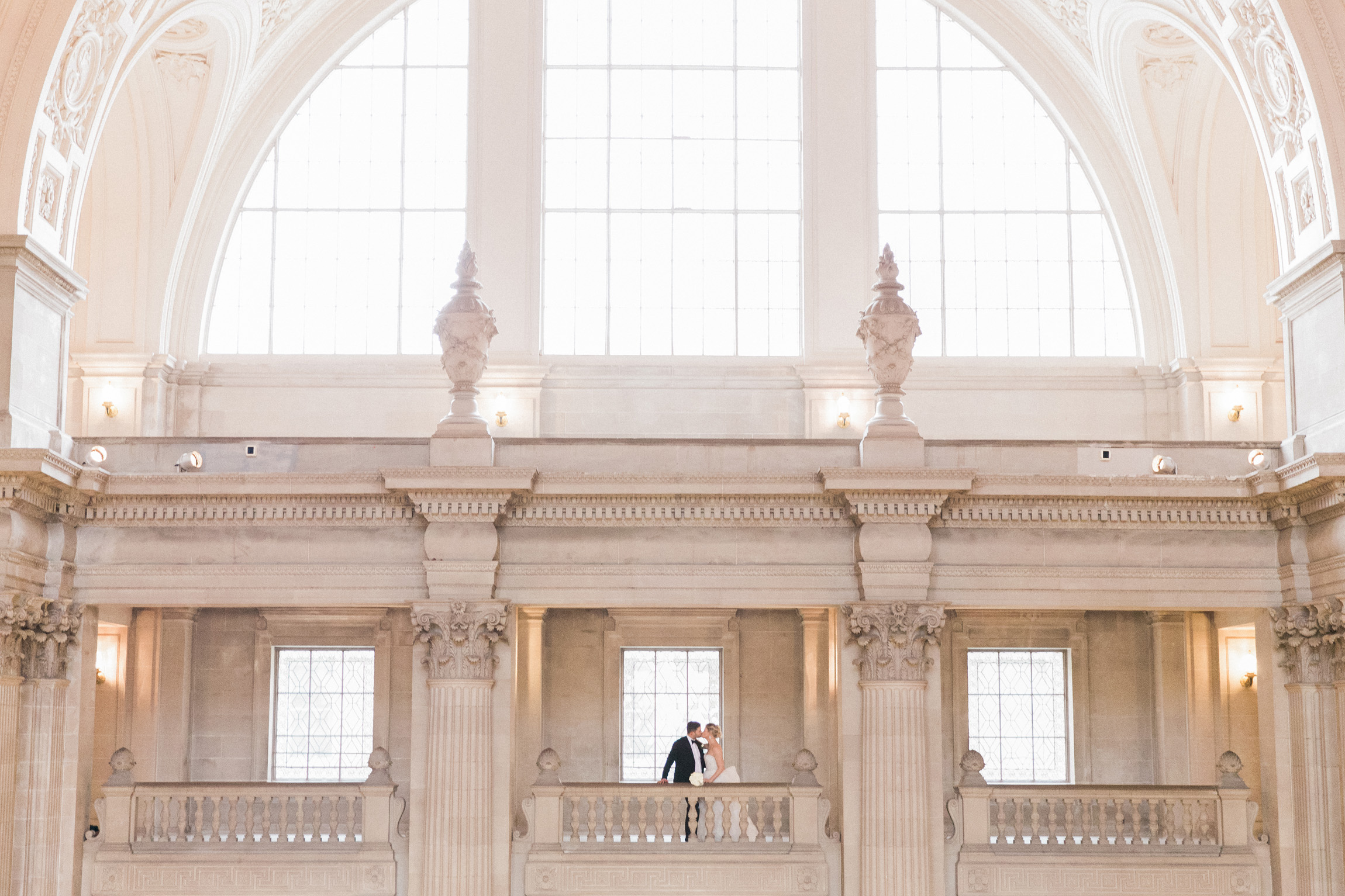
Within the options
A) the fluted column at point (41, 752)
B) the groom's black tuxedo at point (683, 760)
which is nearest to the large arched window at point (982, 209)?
the groom's black tuxedo at point (683, 760)

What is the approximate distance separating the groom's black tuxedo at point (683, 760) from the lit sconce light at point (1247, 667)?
8.43m

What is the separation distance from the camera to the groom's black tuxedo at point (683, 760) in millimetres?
19125

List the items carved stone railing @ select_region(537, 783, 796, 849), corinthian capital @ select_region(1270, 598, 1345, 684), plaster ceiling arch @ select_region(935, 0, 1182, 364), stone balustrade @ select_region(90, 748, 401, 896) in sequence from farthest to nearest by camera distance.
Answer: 1. plaster ceiling arch @ select_region(935, 0, 1182, 364)
2. carved stone railing @ select_region(537, 783, 796, 849)
3. stone balustrade @ select_region(90, 748, 401, 896)
4. corinthian capital @ select_region(1270, 598, 1345, 684)

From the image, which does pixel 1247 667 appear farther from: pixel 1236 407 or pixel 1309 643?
pixel 1236 407

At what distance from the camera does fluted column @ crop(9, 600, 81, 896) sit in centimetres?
1722

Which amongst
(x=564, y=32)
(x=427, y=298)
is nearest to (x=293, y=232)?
(x=427, y=298)

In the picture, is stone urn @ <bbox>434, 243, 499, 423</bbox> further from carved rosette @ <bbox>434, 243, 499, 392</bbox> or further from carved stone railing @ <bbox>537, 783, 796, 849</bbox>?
carved stone railing @ <bbox>537, 783, 796, 849</bbox>

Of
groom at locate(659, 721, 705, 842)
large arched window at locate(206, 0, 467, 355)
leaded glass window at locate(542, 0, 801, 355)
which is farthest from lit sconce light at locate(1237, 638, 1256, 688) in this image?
large arched window at locate(206, 0, 467, 355)

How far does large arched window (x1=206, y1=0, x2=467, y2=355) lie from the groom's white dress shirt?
10.0 metres

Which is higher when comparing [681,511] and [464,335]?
[464,335]

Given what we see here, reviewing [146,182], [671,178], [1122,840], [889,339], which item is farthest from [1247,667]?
[146,182]

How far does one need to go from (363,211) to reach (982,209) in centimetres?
1118

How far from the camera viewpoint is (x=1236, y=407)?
25609 mm

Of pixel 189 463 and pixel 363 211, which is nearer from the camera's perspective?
pixel 189 463
